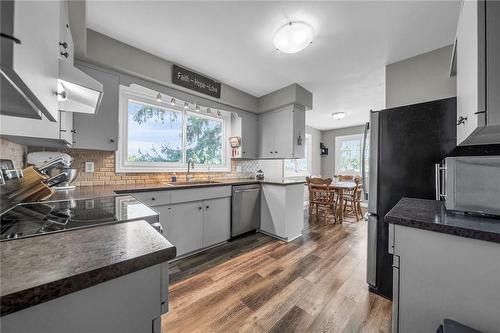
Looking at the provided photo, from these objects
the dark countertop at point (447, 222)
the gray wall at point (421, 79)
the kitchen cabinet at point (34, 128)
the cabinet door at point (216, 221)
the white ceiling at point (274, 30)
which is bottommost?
the cabinet door at point (216, 221)

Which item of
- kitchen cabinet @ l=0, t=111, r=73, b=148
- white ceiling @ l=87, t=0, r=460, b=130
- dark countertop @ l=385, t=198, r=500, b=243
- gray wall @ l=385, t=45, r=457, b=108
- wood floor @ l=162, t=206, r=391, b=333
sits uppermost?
white ceiling @ l=87, t=0, r=460, b=130

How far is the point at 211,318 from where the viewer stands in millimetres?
1415

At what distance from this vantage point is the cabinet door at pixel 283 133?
121 inches

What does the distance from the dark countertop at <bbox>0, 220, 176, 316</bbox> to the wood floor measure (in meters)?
1.14

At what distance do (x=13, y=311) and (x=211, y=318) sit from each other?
1.39m

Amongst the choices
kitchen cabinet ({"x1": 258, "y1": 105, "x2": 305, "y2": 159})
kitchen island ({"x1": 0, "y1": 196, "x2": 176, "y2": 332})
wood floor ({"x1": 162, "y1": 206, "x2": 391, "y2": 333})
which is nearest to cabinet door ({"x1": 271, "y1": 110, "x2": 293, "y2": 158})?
kitchen cabinet ({"x1": 258, "y1": 105, "x2": 305, "y2": 159})

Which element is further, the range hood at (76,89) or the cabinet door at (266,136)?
the cabinet door at (266,136)

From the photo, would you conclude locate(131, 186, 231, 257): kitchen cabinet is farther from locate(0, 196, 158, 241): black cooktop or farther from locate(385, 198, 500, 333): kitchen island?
locate(385, 198, 500, 333): kitchen island

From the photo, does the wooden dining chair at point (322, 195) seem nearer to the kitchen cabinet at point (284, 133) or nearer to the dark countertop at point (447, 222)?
the kitchen cabinet at point (284, 133)

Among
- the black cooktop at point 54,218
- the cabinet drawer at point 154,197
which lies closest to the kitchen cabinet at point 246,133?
the cabinet drawer at point 154,197

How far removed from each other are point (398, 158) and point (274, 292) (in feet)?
5.21

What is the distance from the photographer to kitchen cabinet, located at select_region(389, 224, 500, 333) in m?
0.80

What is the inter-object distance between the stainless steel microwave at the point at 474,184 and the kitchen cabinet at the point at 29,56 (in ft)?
5.64

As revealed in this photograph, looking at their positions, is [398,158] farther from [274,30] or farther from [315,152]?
[315,152]
